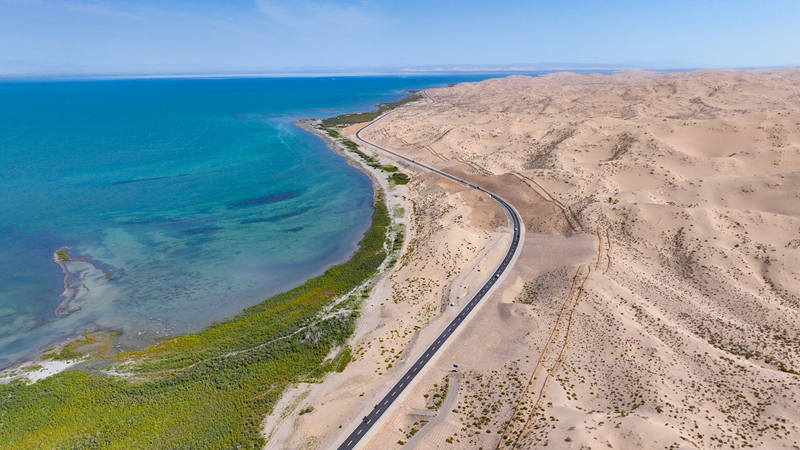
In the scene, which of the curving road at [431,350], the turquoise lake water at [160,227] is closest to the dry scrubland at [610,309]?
the curving road at [431,350]

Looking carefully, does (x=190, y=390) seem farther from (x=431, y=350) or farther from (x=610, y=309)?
(x=610, y=309)

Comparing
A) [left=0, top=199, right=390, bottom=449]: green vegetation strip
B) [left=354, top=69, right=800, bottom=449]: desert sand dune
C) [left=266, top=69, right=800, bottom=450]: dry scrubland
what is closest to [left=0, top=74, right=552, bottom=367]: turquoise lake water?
[left=0, top=199, right=390, bottom=449]: green vegetation strip

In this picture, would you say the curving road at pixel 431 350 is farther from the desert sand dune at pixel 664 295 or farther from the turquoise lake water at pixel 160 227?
the turquoise lake water at pixel 160 227

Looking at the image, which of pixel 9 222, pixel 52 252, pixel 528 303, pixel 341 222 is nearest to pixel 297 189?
pixel 341 222

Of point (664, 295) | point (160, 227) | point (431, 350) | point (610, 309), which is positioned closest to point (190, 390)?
point (431, 350)

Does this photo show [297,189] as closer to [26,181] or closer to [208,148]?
[208,148]

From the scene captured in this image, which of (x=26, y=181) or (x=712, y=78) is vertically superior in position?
(x=712, y=78)
